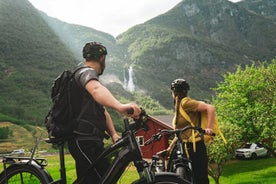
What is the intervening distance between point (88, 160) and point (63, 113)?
0.57 meters

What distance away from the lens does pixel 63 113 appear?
3.87 m

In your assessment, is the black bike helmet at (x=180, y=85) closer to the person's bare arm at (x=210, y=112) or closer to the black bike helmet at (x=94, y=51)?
the person's bare arm at (x=210, y=112)

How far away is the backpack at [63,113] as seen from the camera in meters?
3.88

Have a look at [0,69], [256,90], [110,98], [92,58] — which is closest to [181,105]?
[92,58]

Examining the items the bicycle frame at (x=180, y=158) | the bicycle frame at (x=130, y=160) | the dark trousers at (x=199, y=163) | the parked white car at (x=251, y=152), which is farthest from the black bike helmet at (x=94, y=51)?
the parked white car at (x=251, y=152)

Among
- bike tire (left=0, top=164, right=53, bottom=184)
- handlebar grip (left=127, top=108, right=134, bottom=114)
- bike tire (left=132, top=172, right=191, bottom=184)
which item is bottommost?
bike tire (left=0, top=164, right=53, bottom=184)

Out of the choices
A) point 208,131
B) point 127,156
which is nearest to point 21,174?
point 127,156

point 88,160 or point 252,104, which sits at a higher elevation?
point 88,160

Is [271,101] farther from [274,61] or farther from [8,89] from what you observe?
[8,89]

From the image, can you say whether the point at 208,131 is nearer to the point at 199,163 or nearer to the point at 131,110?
the point at 199,163

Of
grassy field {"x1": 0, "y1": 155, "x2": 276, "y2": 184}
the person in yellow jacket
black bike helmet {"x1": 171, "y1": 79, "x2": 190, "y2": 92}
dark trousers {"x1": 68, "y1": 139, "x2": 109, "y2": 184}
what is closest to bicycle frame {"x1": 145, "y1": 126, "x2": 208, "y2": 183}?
the person in yellow jacket

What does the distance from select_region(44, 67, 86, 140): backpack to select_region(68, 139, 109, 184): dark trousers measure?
166mm

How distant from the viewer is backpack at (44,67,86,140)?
12.7 ft

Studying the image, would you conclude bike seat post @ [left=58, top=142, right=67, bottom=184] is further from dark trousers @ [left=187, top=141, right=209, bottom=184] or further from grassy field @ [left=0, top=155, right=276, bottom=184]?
grassy field @ [left=0, top=155, right=276, bottom=184]
